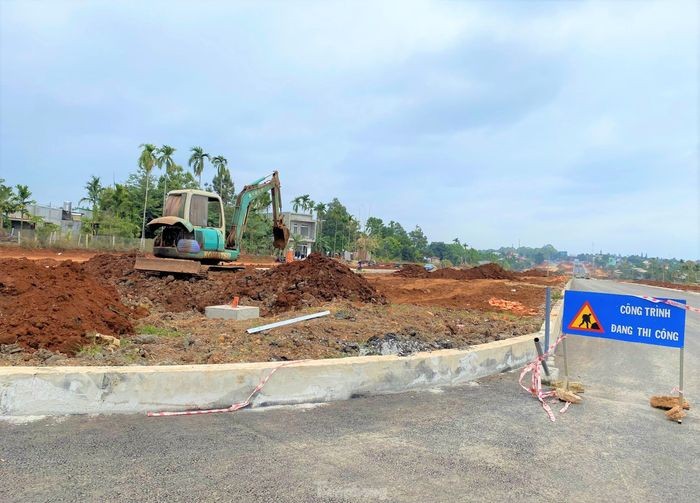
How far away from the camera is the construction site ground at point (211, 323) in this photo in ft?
20.0

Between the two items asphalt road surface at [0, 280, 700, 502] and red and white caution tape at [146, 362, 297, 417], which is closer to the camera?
asphalt road surface at [0, 280, 700, 502]

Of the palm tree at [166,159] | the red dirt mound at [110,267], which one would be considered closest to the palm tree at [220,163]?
the palm tree at [166,159]

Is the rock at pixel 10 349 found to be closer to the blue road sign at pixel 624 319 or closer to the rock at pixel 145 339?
the rock at pixel 145 339

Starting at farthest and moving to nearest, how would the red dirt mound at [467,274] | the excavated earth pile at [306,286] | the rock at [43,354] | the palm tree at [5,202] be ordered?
the palm tree at [5,202], the red dirt mound at [467,274], the excavated earth pile at [306,286], the rock at [43,354]

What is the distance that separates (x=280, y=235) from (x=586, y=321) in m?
13.5

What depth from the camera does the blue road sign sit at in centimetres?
585

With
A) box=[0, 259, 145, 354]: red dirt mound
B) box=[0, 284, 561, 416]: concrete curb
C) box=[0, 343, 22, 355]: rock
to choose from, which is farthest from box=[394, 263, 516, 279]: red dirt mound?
box=[0, 343, 22, 355]: rock

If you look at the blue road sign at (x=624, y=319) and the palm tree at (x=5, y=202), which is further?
the palm tree at (x=5, y=202)

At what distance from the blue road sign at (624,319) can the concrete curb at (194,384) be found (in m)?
1.86

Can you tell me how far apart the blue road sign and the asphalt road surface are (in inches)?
33.9

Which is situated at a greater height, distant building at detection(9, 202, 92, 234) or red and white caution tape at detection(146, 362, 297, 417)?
distant building at detection(9, 202, 92, 234)

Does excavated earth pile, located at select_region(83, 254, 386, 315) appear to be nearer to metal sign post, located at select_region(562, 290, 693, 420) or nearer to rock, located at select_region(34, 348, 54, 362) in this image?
rock, located at select_region(34, 348, 54, 362)

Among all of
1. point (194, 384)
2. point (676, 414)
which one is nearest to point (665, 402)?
point (676, 414)

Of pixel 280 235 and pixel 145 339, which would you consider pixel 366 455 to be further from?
pixel 280 235
